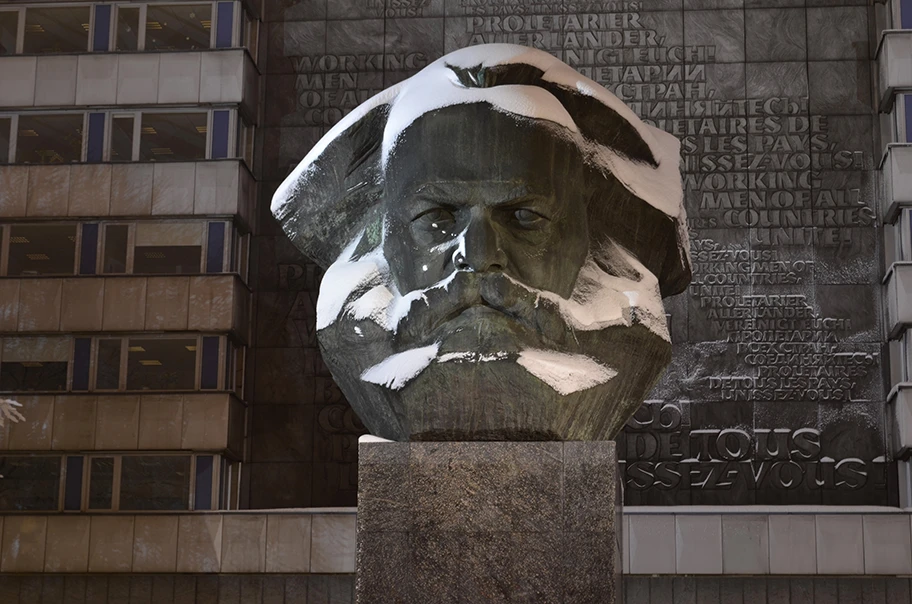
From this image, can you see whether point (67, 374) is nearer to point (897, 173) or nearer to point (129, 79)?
point (129, 79)

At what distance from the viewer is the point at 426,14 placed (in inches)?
790

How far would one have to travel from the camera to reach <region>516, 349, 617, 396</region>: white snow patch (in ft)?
17.2

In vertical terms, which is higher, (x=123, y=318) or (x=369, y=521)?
(x=123, y=318)

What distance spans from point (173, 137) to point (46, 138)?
7.07ft

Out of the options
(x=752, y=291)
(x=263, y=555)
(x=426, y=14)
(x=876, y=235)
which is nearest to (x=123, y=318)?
(x=263, y=555)

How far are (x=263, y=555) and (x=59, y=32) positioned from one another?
9.20 m

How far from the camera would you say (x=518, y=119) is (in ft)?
17.8

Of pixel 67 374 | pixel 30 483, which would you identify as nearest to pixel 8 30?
pixel 67 374

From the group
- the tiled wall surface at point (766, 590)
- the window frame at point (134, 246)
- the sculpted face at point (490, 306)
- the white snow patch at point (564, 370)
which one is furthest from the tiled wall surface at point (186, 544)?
the white snow patch at point (564, 370)

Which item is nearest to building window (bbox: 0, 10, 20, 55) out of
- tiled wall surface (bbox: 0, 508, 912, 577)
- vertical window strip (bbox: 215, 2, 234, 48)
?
vertical window strip (bbox: 215, 2, 234, 48)

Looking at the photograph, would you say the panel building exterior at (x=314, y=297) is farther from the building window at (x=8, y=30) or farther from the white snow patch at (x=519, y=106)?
the white snow patch at (x=519, y=106)

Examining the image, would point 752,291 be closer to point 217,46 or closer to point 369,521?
point 217,46

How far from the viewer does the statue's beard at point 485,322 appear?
17.5 ft

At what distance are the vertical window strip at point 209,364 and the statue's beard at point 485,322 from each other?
14.1 m
